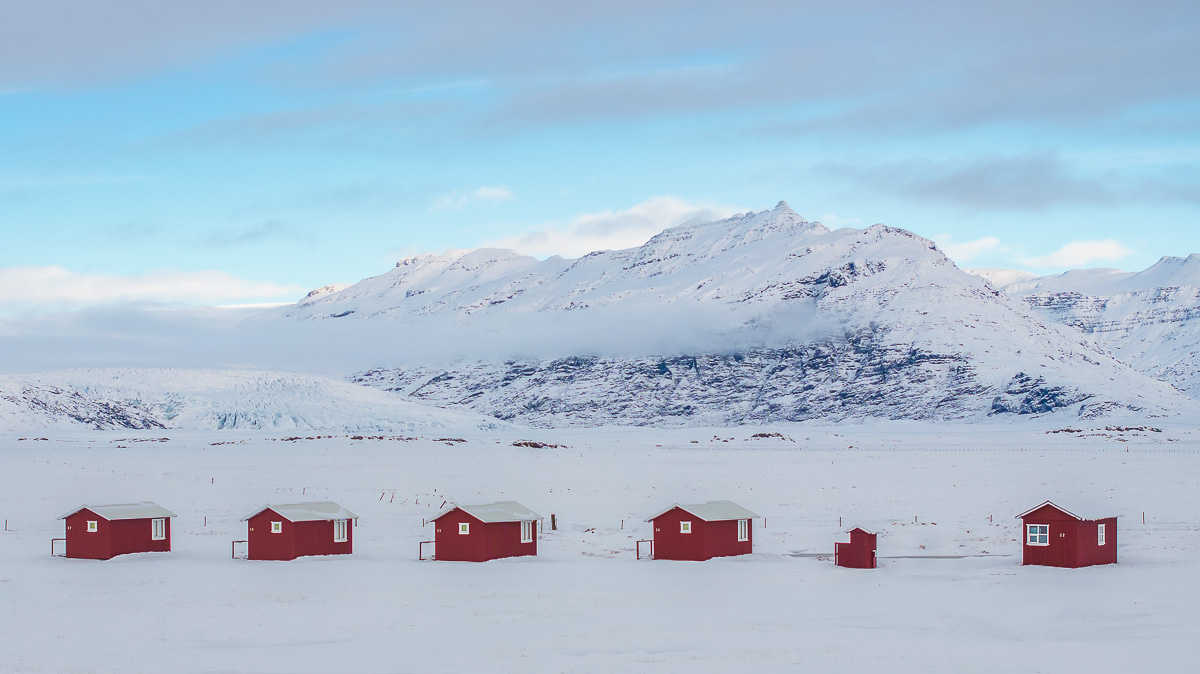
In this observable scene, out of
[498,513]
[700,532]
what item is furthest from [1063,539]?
[498,513]

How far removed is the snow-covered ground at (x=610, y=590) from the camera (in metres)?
32.9

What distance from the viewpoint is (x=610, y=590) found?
43.0 meters

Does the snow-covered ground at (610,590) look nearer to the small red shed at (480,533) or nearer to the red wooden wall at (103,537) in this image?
the red wooden wall at (103,537)

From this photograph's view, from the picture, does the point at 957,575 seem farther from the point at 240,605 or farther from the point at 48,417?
the point at 48,417

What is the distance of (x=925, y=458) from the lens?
4569 inches

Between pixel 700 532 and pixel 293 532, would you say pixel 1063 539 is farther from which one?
pixel 293 532

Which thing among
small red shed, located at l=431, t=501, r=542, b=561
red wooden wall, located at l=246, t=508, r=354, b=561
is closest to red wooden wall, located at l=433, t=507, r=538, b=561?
small red shed, located at l=431, t=501, r=542, b=561

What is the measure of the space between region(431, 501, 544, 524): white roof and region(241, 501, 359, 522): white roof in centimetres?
431

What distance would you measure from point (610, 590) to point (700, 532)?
26.3 feet

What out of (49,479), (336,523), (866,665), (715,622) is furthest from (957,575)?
(49,479)

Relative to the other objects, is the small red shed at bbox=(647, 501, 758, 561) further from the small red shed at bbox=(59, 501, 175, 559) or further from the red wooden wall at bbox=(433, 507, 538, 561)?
the small red shed at bbox=(59, 501, 175, 559)

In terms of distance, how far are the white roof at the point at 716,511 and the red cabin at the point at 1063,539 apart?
1019 cm

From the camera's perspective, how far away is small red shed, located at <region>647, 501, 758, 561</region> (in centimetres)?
5025

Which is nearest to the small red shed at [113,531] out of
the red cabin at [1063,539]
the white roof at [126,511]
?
the white roof at [126,511]
